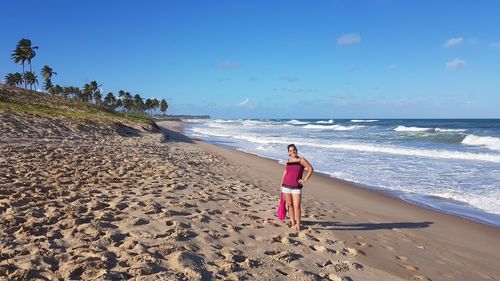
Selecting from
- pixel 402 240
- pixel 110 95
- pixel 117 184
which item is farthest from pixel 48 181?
pixel 110 95

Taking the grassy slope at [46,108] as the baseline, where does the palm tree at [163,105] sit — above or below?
above

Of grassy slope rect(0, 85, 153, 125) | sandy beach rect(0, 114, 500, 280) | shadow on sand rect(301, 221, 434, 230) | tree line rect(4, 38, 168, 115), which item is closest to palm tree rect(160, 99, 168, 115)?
tree line rect(4, 38, 168, 115)

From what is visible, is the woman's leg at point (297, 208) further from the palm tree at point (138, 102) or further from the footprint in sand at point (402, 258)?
the palm tree at point (138, 102)

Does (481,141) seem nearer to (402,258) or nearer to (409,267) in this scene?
(402,258)

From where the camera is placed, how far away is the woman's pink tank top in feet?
22.5

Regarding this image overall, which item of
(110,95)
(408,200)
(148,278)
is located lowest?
(408,200)

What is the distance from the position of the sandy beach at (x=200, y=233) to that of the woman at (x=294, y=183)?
12.0 inches

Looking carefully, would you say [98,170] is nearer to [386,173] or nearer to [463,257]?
[463,257]

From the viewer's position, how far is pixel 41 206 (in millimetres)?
6484

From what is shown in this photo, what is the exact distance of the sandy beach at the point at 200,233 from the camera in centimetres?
450

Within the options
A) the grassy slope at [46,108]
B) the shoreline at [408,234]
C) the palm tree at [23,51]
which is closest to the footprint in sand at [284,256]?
the shoreline at [408,234]

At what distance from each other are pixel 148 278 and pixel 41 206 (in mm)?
3425

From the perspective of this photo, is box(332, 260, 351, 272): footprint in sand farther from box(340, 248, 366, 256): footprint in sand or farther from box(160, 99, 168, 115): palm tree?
box(160, 99, 168, 115): palm tree

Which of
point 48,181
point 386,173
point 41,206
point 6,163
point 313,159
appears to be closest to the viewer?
point 41,206
